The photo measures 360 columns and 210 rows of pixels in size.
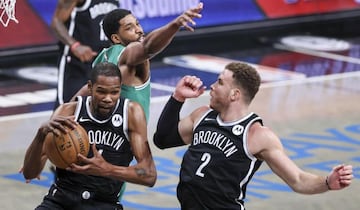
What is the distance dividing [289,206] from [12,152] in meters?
3.25

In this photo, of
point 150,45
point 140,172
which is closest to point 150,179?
point 140,172

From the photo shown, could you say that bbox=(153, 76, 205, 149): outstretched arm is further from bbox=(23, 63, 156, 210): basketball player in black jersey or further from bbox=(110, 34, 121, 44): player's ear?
bbox=(110, 34, 121, 44): player's ear

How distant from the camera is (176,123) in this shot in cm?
782

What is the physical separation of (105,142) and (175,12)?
378 inches

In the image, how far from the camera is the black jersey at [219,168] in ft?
24.7

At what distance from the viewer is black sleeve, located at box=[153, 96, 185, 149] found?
7.78 meters

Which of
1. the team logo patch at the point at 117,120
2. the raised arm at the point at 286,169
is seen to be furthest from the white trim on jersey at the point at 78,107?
the raised arm at the point at 286,169

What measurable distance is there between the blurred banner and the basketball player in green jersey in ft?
17.7

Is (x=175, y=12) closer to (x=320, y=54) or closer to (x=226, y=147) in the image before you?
(x=320, y=54)

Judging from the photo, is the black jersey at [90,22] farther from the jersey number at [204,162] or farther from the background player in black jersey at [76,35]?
the jersey number at [204,162]

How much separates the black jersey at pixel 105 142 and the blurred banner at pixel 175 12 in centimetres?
655

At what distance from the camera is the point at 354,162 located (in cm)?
1209

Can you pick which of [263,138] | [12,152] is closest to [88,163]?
[263,138]

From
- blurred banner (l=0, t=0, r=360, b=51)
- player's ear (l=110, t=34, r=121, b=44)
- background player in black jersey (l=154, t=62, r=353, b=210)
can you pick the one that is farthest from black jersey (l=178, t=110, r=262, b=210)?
blurred banner (l=0, t=0, r=360, b=51)
